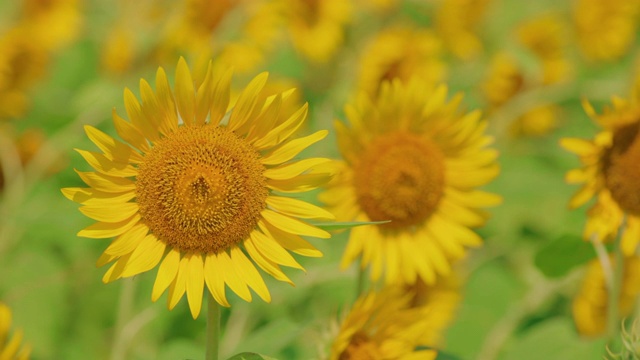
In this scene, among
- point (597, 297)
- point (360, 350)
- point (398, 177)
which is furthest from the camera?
point (597, 297)

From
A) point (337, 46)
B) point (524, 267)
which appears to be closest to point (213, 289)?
point (524, 267)

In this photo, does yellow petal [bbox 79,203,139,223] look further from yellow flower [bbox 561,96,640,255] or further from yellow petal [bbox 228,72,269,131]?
yellow flower [bbox 561,96,640,255]

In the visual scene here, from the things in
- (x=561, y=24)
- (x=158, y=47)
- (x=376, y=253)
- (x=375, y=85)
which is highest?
(x=561, y=24)

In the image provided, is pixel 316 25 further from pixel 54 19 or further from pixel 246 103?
pixel 246 103

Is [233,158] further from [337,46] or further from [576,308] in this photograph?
[337,46]

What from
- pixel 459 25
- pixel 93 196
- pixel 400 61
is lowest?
pixel 93 196

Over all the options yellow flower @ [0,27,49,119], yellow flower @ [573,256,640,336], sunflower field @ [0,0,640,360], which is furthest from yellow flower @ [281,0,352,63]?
yellow flower @ [573,256,640,336]

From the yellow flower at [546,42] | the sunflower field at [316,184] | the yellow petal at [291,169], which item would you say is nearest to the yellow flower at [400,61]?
the sunflower field at [316,184]

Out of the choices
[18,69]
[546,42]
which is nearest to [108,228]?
[18,69]
